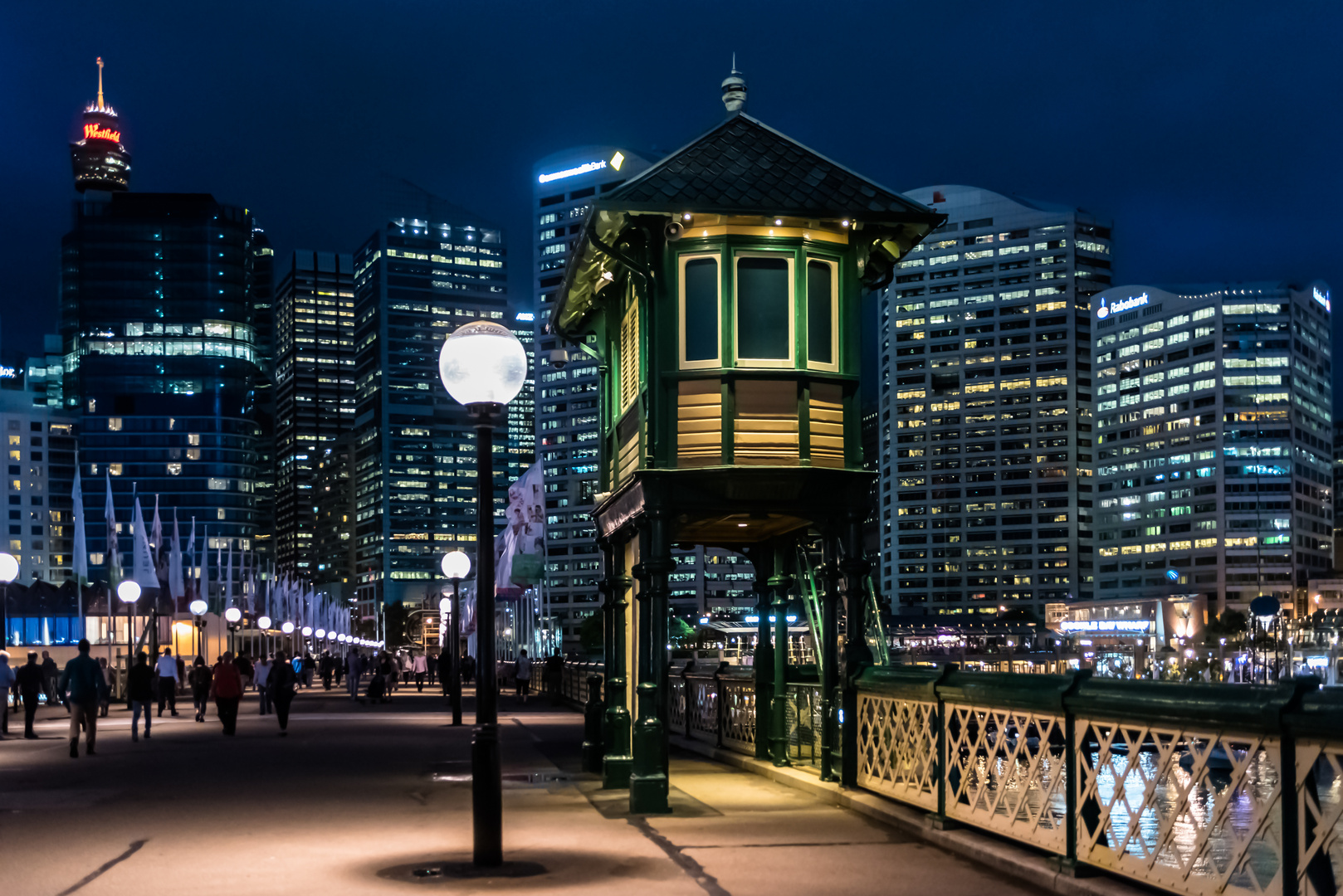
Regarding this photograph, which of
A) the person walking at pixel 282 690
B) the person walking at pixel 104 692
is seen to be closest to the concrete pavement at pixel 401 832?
the person walking at pixel 104 692

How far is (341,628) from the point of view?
170 meters

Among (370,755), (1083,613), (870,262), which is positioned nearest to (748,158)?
(870,262)

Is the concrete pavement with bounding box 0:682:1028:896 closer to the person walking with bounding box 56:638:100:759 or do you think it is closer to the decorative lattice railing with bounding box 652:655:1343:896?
the person walking with bounding box 56:638:100:759

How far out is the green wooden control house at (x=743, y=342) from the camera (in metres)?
16.1

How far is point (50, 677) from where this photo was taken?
45.8 meters

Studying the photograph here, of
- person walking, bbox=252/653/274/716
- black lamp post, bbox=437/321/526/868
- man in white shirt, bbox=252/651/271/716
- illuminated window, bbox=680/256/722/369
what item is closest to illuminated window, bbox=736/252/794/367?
illuminated window, bbox=680/256/722/369

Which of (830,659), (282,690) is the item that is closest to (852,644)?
(830,659)

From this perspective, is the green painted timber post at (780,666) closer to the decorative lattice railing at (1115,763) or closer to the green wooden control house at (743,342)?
the decorative lattice railing at (1115,763)

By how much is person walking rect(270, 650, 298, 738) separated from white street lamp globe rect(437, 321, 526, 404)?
788 inches

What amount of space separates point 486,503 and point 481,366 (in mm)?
1099

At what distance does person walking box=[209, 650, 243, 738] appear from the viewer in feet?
100

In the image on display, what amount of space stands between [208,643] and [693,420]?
6651 centimetres

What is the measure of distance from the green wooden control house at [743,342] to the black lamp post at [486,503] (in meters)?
4.02

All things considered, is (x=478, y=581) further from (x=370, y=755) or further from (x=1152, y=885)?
(x=370, y=755)
